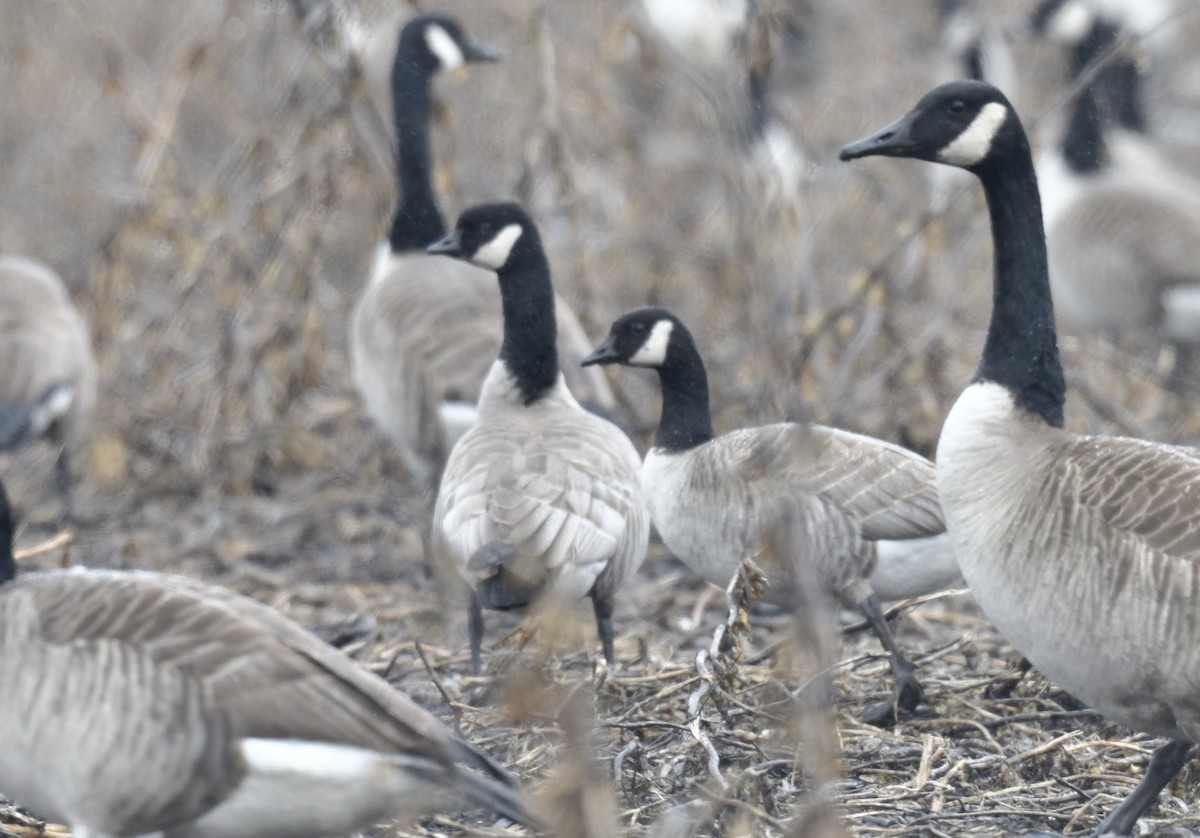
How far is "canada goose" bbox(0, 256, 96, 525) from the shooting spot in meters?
7.58

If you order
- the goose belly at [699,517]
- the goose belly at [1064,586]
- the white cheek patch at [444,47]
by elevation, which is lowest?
the goose belly at [699,517]

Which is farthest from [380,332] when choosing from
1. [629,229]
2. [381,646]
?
[629,229]

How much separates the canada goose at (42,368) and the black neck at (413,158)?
169 centimetres

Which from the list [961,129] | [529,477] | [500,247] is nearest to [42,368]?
[500,247]

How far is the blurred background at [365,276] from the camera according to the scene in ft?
22.3

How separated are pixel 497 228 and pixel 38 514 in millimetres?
3337

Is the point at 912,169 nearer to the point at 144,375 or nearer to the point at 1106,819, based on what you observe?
the point at 144,375

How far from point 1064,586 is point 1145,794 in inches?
24.3

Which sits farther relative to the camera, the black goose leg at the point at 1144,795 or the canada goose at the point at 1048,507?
the black goose leg at the point at 1144,795

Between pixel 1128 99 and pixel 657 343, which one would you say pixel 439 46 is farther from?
Result: pixel 1128 99

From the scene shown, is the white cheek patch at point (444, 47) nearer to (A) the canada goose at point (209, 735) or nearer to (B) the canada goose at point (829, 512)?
(B) the canada goose at point (829, 512)

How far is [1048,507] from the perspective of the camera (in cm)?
419

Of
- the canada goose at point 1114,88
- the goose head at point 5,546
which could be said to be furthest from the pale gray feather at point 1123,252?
the goose head at point 5,546

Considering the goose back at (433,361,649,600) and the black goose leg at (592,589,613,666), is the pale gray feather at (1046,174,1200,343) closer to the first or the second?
the goose back at (433,361,649,600)
